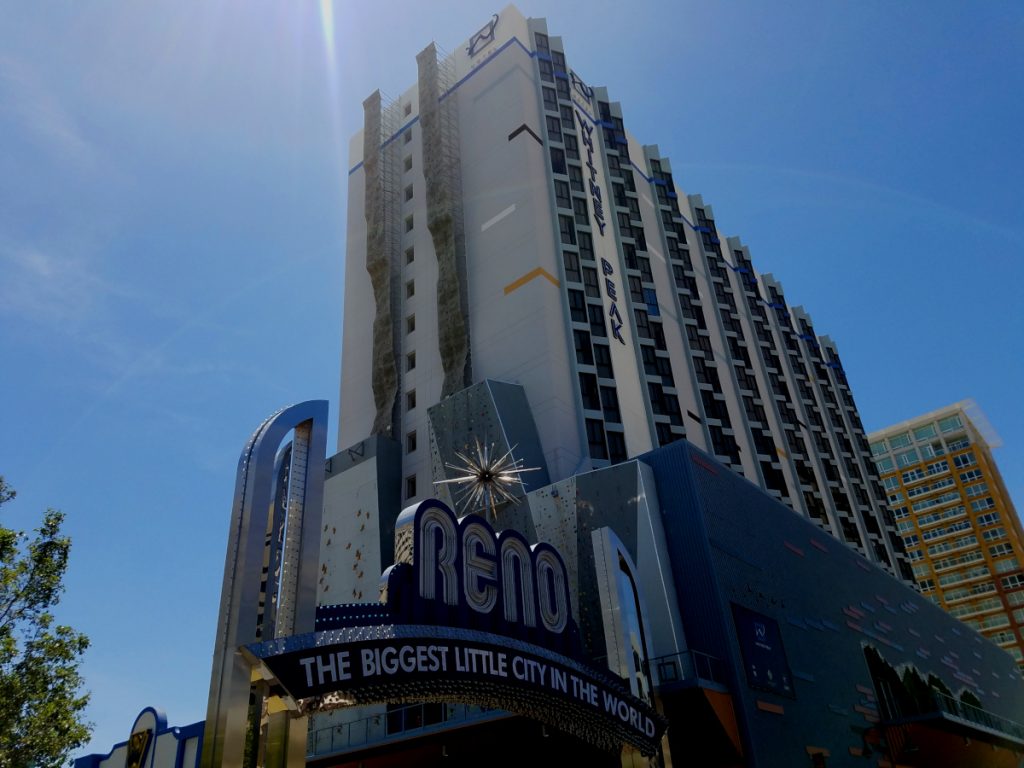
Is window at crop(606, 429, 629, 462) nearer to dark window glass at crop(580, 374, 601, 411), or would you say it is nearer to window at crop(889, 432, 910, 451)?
dark window glass at crop(580, 374, 601, 411)

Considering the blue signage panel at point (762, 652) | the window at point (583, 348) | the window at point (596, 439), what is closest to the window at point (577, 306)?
the window at point (583, 348)

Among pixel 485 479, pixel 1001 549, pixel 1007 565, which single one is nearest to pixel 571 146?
pixel 485 479

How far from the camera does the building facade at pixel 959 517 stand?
361 ft

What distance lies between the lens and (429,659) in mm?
17297

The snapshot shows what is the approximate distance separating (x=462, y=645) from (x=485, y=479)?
762 inches

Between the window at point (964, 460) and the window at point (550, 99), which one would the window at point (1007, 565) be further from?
the window at point (550, 99)

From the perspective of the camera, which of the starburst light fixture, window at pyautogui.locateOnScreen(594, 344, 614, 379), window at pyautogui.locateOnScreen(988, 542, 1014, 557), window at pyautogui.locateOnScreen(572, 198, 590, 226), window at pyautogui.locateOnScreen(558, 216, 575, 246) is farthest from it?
window at pyautogui.locateOnScreen(988, 542, 1014, 557)

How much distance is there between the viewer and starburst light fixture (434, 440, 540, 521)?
122ft

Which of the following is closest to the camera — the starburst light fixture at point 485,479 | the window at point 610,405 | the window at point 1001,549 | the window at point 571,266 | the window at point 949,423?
the starburst light fixture at point 485,479

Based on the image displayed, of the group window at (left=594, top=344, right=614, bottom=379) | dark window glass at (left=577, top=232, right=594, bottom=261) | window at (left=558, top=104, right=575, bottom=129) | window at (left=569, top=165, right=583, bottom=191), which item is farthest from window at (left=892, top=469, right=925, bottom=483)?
window at (left=594, top=344, right=614, bottom=379)

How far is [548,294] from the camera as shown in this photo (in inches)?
1833

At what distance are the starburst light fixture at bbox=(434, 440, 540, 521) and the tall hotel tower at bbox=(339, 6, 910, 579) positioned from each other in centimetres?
321

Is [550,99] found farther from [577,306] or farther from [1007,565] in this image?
[1007,565]

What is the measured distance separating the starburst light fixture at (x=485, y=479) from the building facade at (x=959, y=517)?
9220 cm
